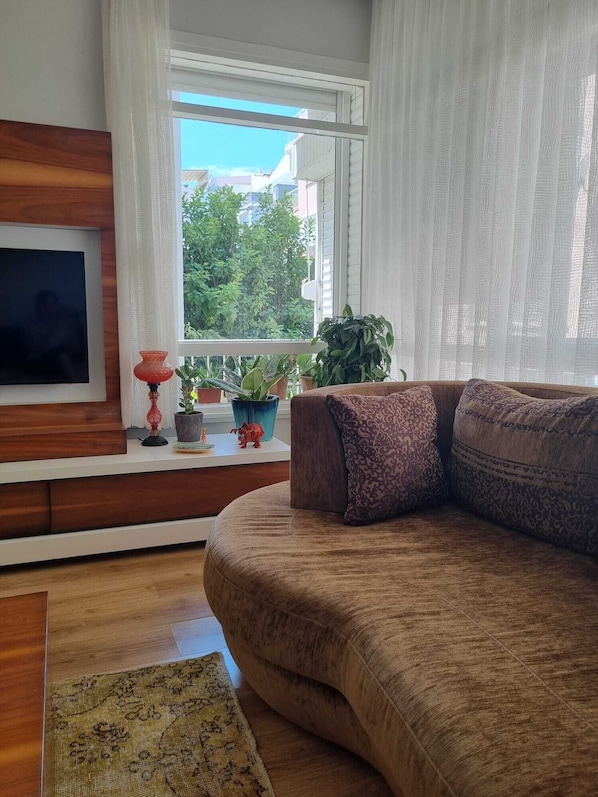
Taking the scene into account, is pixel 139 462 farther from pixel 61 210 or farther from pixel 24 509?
pixel 61 210

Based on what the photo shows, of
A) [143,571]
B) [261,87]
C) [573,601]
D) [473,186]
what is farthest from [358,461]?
[261,87]

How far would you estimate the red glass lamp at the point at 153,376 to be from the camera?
2766 mm

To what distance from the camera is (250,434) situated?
285 centimetres

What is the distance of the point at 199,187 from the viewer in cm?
333

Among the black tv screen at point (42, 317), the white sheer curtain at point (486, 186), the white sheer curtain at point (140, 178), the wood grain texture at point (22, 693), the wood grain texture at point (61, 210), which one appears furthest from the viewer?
the white sheer curtain at point (140, 178)

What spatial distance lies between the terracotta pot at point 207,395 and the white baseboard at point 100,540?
33.8 inches

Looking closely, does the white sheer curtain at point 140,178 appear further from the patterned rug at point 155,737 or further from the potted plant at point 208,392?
the patterned rug at point 155,737

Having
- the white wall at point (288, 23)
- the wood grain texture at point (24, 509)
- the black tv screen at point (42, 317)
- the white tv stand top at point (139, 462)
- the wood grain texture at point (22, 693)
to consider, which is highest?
the white wall at point (288, 23)

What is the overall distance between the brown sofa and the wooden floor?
0.07 meters

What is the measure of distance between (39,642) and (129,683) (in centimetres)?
52

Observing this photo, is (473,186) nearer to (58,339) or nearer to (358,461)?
(358,461)

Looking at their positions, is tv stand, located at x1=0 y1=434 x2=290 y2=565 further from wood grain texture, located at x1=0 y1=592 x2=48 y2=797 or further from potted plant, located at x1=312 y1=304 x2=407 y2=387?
wood grain texture, located at x1=0 y1=592 x2=48 y2=797

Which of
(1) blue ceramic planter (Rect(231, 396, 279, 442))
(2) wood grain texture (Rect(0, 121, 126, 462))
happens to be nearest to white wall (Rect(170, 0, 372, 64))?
(2) wood grain texture (Rect(0, 121, 126, 462))

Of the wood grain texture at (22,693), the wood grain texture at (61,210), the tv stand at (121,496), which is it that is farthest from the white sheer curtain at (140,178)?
the wood grain texture at (22,693)
